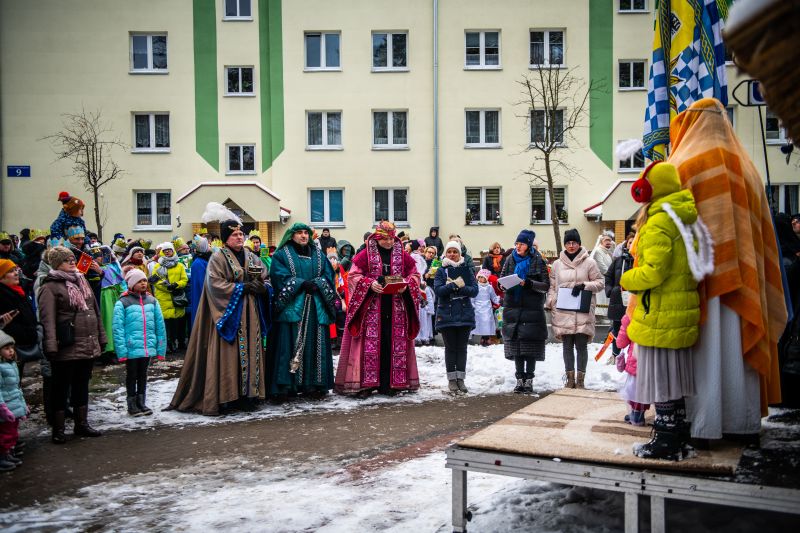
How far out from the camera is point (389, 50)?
2708cm

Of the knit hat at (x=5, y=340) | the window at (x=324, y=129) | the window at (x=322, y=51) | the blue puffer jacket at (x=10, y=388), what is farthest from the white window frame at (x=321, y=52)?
the blue puffer jacket at (x=10, y=388)

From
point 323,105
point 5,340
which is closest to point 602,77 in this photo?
point 323,105

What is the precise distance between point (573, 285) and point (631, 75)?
20035mm

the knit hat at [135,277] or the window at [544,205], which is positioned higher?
the window at [544,205]

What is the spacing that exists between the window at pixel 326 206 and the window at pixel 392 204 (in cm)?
133

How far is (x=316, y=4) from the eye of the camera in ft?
87.6

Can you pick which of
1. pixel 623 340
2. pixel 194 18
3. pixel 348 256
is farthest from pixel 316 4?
pixel 623 340

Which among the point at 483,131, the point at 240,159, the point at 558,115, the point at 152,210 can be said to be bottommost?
the point at 152,210

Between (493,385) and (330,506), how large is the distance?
206 inches

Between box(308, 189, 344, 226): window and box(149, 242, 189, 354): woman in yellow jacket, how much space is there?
13.2 metres

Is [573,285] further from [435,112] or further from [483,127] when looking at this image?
[483,127]

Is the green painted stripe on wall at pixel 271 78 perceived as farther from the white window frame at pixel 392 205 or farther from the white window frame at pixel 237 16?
the white window frame at pixel 392 205

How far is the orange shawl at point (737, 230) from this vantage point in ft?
13.7

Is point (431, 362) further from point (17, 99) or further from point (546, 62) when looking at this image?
point (17, 99)
